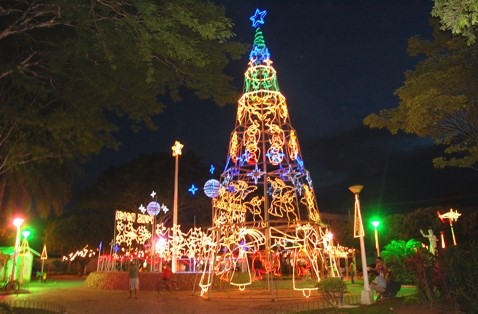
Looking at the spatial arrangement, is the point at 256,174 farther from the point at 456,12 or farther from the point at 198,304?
the point at 456,12

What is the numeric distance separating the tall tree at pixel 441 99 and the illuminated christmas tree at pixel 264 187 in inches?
135

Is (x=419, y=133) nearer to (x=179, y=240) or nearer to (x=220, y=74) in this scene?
(x=220, y=74)

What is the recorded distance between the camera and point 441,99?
11602 mm

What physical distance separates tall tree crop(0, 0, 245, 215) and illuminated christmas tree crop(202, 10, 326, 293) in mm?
3830

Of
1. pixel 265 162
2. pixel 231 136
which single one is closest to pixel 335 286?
pixel 265 162

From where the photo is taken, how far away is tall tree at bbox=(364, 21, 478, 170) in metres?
11.8

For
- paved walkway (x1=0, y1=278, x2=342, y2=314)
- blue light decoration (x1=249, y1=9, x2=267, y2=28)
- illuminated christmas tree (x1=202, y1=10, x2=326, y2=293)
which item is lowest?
paved walkway (x1=0, y1=278, x2=342, y2=314)

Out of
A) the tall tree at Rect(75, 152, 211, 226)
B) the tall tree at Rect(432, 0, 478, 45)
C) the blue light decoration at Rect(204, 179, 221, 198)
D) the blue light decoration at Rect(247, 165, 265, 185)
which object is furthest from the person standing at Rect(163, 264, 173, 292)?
the tall tree at Rect(75, 152, 211, 226)

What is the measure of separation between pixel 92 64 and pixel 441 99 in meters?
9.49

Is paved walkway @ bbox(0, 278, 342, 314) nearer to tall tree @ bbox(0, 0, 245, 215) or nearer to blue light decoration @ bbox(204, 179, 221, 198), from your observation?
blue light decoration @ bbox(204, 179, 221, 198)

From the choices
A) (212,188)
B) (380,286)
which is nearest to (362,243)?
(380,286)

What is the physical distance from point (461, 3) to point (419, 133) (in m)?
9.55

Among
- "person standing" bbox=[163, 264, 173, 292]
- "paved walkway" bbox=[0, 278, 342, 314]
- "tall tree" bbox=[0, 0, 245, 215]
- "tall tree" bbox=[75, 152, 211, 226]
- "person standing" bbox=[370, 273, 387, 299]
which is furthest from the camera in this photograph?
"tall tree" bbox=[75, 152, 211, 226]

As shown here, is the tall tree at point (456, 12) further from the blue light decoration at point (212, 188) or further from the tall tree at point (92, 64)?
the blue light decoration at point (212, 188)
